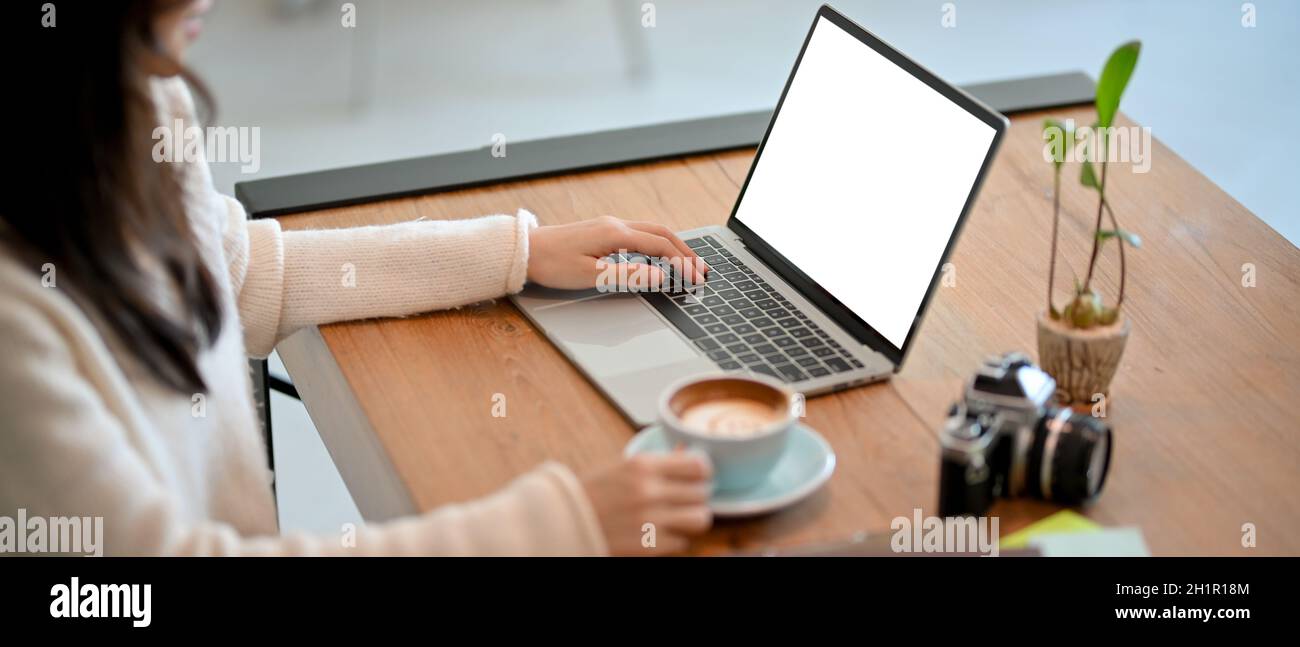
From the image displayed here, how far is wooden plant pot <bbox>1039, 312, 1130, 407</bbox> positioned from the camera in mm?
1000

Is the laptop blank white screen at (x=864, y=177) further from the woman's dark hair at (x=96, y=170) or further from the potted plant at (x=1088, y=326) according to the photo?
the woman's dark hair at (x=96, y=170)

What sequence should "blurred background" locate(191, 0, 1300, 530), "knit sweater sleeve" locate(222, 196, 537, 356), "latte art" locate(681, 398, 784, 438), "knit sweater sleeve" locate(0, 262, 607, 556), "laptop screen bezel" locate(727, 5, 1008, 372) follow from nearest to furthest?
1. "knit sweater sleeve" locate(0, 262, 607, 556)
2. "latte art" locate(681, 398, 784, 438)
3. "laptop screen bezel" locate(727, 5, 1008, 372)
4. "knit sweater sleeve" locate(222, 196, 537, 356)
5. "blurred background" locate(191, 0, 1300, 530)

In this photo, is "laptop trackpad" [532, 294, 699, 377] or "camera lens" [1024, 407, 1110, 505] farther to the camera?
"laptop trackpad" [532, 294, 699, 377]

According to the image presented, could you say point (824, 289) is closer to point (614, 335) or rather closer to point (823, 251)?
point (823, 251)

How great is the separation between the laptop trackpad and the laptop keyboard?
0.02 m

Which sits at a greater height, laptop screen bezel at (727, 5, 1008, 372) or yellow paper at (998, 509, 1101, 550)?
laptop screen bezel at (727, 5, 1008, 372)

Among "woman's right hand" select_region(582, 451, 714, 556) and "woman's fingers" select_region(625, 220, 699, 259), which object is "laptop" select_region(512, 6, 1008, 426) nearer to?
"woman's fingers" select_region(625, 220, 699, 259)

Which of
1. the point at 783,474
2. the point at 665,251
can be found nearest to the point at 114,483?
the point at 783,474

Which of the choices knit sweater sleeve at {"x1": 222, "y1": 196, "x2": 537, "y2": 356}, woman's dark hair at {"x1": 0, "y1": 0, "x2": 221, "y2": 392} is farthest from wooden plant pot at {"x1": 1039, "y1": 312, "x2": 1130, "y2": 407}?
woman's dark hair at {"x1": 0, "y1": 0, "x2": 221, "y2": 392}

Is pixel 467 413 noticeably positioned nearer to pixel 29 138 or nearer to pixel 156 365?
pixel 156 365

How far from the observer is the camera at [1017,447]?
88cm

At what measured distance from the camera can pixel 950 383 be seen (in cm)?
108

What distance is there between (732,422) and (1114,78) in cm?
38
